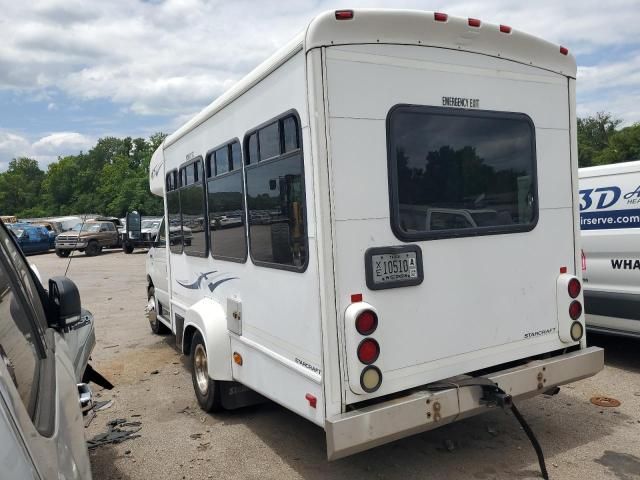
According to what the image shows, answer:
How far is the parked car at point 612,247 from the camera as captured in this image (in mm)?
5613

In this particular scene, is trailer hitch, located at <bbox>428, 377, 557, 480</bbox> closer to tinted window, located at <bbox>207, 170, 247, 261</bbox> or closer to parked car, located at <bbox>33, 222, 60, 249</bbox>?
tinted window, located at <bbox>207, 170, 247, 261</bbox>

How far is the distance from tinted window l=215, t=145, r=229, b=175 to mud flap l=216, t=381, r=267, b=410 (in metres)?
1.88

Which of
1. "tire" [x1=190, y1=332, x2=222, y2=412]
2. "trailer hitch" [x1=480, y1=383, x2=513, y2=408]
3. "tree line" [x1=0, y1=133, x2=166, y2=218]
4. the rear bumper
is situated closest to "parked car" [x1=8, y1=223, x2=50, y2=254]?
"tire" [x1=190, y1=332, x2=222, y2=412]

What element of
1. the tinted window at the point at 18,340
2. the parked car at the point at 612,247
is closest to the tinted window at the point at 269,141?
the tinted window at the point at 18,340

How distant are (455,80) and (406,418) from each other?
7.11 ft

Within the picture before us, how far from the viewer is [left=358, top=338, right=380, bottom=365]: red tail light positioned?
3.26 m

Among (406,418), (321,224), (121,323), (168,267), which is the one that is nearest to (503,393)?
(406,418)

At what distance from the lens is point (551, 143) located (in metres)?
4.13

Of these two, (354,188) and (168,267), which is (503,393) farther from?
(168,267)

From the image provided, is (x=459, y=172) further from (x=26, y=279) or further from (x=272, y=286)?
(x=26, y=279)

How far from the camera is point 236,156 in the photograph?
4473mm

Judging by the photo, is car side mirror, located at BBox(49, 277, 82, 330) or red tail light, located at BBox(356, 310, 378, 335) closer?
car side mirror, located at BBox(49, 277, 82, 330)

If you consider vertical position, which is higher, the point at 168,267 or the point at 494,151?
the point at 494,151

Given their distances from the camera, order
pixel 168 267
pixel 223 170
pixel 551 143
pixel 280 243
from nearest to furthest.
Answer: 1. pixel 280 243
2. pixel 551 143
3. pixel 223 170
4. pixel 168 267
